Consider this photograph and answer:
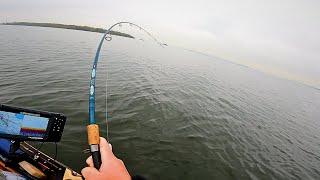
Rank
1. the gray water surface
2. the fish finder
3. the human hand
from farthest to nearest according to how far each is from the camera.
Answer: the gray water surface
the fish finder
the human hand

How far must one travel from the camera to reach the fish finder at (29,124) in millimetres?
4207

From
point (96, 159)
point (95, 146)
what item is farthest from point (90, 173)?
point (95, 146)

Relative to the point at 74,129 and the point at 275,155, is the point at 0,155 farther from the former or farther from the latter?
the point at 275,155

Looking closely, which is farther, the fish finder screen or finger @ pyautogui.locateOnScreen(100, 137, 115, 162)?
the fish finder screen

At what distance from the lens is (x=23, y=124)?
4324 mm

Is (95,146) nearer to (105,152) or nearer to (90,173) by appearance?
(105,152)

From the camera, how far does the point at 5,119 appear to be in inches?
166

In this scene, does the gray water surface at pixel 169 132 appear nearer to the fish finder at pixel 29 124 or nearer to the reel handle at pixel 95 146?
the fish finder at pixel 29 124

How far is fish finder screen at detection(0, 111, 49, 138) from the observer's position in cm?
422

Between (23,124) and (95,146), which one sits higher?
(95,146)

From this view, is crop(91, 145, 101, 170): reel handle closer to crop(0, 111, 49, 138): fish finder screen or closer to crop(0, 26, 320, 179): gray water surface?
crop(0, 111, 49, 138): fish finder screen

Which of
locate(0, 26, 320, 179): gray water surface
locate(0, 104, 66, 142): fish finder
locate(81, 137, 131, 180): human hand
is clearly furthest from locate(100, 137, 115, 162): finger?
locate(0, 26, 320, 179): gray water surface

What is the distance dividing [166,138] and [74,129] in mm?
3825

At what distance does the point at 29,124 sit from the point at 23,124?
0.10m
